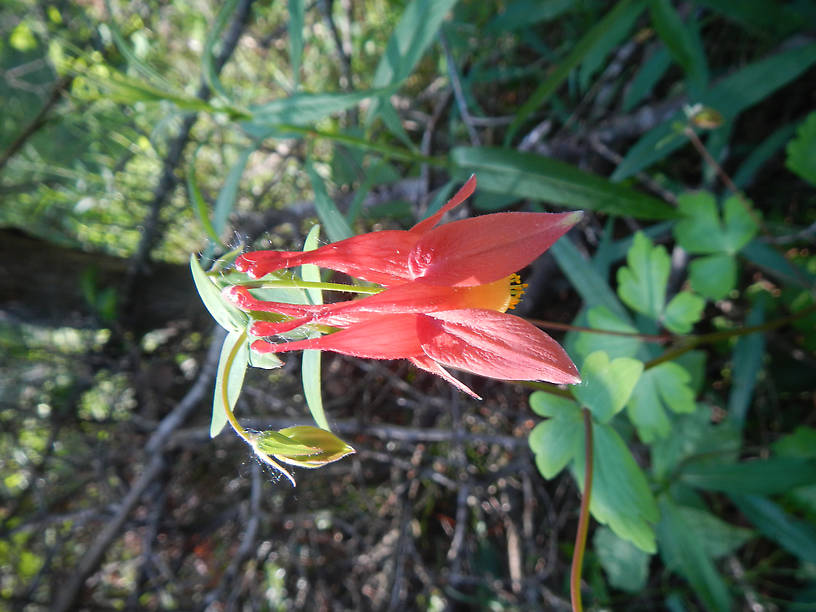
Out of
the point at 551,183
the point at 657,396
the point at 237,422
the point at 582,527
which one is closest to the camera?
the point at 237,422

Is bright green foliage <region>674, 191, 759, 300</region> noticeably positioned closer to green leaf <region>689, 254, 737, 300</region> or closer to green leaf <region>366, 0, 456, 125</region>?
green leaf <region>689, 254, 737, 300</region>

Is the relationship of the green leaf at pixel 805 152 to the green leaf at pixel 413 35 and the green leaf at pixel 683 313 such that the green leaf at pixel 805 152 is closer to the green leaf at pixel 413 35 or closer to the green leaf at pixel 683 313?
the green leaf at pixel 683 313

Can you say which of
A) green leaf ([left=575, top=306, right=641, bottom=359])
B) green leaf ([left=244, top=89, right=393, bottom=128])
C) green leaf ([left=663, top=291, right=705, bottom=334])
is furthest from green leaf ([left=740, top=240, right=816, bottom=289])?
green leaf ([left=244, top=89, right=393, bottom=128])

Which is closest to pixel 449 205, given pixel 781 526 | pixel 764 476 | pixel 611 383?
pixel 611 383

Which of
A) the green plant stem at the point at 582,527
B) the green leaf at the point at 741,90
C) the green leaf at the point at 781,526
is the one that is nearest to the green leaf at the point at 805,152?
the green leaf at the point at 741,90

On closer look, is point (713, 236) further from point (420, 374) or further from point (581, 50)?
point (420, 374)

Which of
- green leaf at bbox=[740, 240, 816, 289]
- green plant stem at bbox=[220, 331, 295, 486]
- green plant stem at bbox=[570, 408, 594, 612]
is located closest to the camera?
green plant stem at bbox=[220, 331, 295, 486]

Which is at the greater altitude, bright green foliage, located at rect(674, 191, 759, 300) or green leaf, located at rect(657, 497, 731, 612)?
bright green foliage, located at rect(674, 191, 759, 300)
